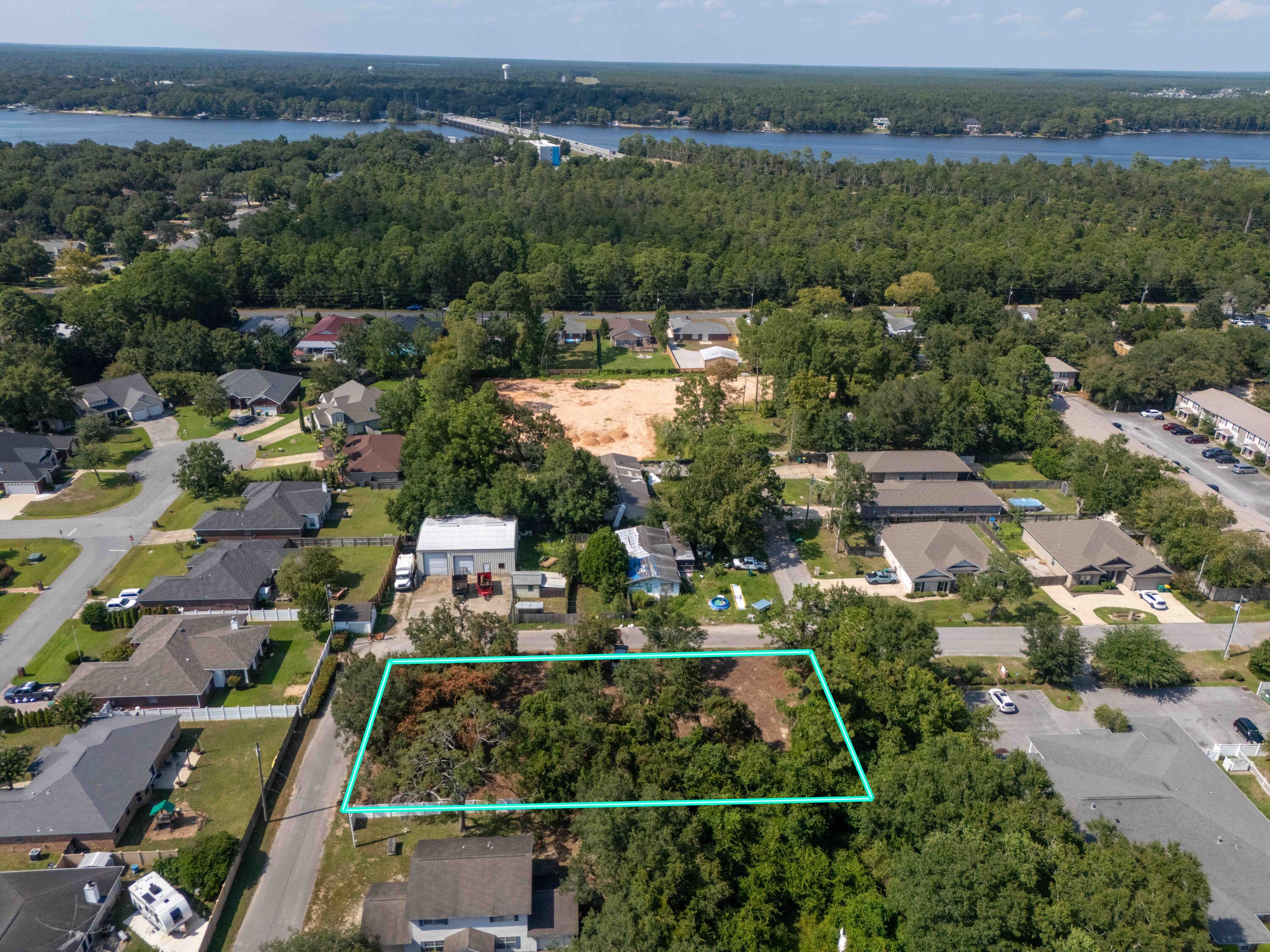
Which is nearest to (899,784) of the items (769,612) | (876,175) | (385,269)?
(769,612)

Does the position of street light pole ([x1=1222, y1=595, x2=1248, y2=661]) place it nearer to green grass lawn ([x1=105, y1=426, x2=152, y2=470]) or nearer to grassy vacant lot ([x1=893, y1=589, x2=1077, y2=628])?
grassy vacant lot ([x1=893, y1=589, x2=1077, y2=628])

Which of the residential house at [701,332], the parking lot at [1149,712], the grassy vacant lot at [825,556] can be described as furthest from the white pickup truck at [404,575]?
the residential house at [701,332]

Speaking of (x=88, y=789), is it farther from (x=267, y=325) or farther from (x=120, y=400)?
(x=267, y=325)

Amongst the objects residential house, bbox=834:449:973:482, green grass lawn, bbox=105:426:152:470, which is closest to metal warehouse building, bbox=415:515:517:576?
residential house, bbox=834:449:973:482

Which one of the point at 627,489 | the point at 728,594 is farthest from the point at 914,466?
the point at 627,489

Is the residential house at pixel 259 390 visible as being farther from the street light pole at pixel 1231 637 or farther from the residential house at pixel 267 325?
the street light pole at pixel 1231 637
